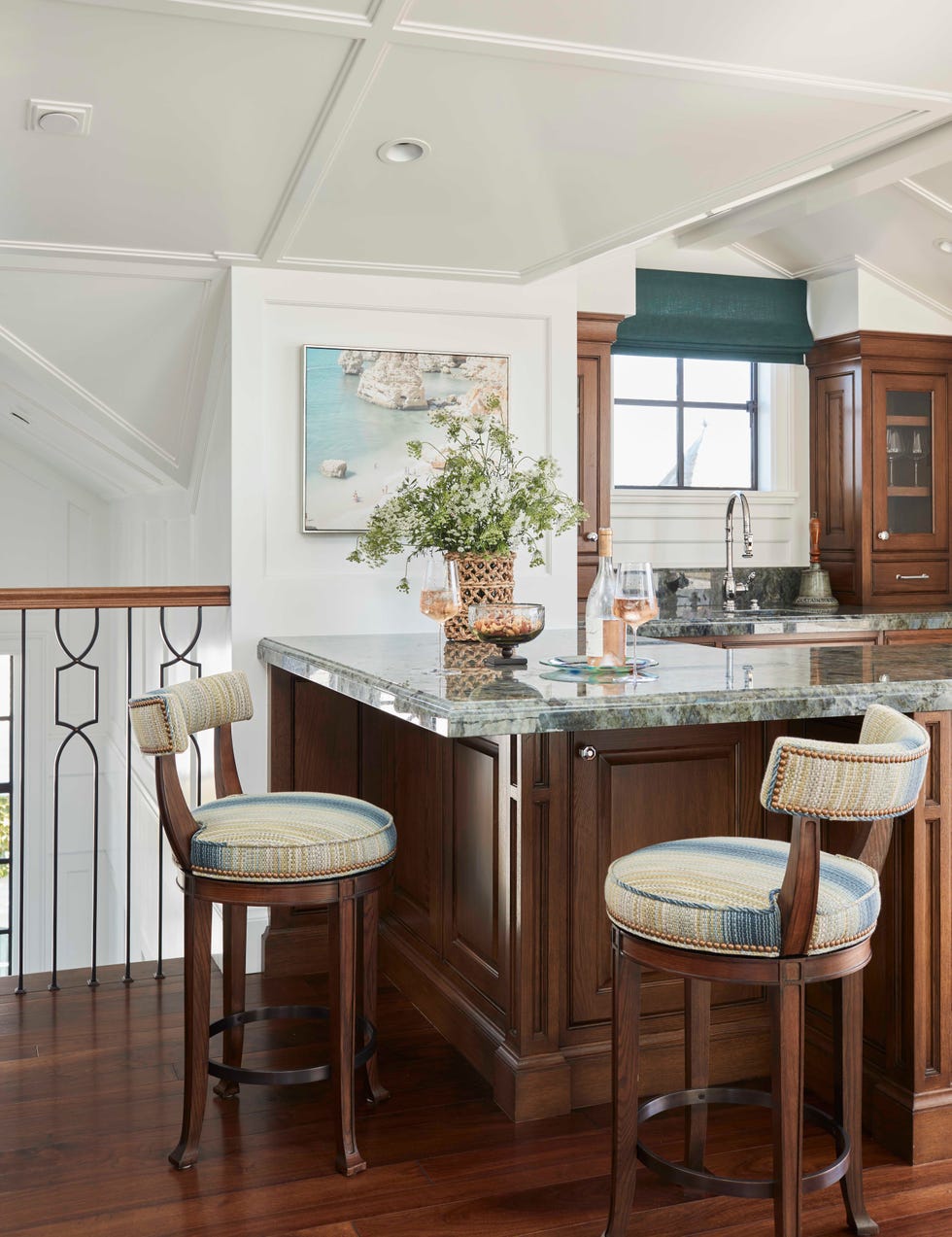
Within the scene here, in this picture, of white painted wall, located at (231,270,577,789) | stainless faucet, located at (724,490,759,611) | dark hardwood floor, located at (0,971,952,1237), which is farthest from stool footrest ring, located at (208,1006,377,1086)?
stainless faucet, located at (724,490,759,611)

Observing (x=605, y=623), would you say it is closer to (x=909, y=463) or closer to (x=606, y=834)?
(x=606, y=834)

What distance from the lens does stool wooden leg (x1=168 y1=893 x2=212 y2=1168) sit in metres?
2.12

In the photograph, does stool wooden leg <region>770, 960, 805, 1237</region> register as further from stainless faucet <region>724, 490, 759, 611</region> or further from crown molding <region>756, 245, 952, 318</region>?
crown molding <region>756, 245, 952, 318</region>

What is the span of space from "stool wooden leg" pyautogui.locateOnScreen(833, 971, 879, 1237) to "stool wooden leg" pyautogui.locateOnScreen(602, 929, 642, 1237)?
34 centimetres

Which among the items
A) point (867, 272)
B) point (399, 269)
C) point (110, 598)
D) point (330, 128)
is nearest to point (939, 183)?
point (867, 272)

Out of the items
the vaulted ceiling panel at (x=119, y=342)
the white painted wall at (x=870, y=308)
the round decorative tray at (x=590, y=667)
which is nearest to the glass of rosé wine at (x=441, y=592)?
the round decorative tray at (x=590, y=667)

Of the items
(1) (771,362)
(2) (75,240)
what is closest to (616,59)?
(2) (75,240)

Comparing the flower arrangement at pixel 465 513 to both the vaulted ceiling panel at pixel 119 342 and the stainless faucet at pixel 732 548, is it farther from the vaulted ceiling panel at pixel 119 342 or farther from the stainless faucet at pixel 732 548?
the stainless faucet at pixel 732 548

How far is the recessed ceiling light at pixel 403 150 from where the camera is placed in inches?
106

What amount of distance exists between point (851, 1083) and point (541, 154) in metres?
2.10

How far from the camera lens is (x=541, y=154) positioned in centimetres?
277

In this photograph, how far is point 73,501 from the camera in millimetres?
7523

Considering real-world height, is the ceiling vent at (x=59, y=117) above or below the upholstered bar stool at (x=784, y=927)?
above

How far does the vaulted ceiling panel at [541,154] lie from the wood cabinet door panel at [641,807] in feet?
4.41
